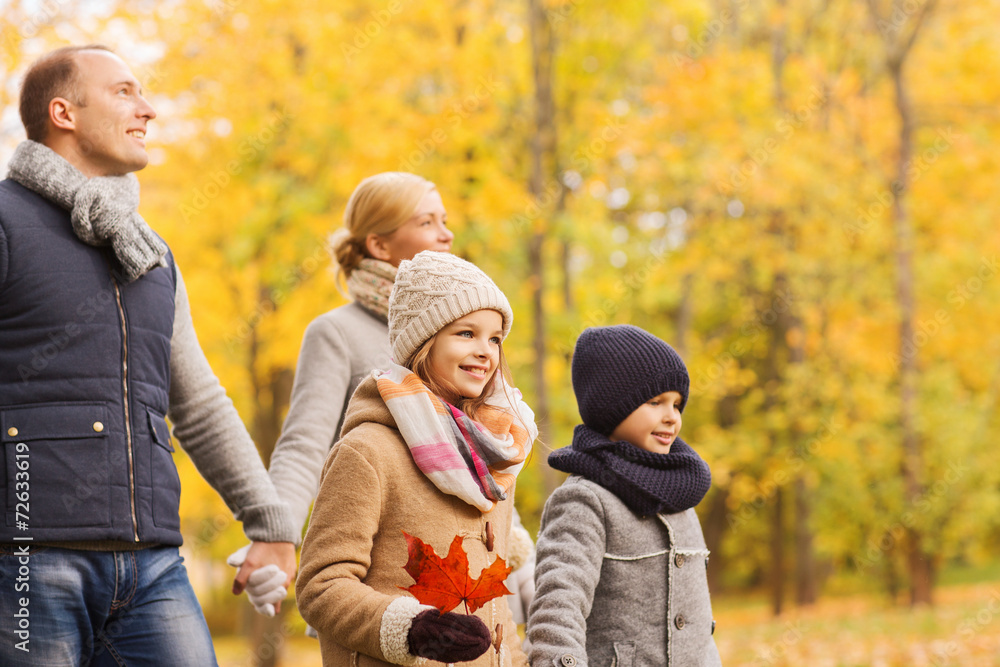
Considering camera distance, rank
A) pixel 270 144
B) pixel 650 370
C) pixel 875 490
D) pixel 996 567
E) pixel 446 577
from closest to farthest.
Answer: pixel 446 577 < pixel 650 370 < pixel 270 144 < pixel 875 490 < pixel 996 567

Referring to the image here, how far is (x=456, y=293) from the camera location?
7.79 feet

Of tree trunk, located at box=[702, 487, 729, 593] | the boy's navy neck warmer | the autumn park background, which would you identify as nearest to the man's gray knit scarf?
the boy's navy neck warmer

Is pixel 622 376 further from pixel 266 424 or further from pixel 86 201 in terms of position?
pixel 266 424

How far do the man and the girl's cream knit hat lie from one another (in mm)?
658

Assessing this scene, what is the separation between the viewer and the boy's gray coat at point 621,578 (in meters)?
2.63

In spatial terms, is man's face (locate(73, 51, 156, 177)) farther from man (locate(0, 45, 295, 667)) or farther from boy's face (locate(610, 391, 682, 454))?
boy's face (locate(610, 391, 682, 454))

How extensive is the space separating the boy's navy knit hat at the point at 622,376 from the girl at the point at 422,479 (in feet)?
1.43

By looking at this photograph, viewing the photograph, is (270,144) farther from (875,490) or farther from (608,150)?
(875,490)

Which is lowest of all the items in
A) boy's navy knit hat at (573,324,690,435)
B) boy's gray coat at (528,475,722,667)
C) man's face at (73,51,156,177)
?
boy's gray coat at (528,475,722,667)

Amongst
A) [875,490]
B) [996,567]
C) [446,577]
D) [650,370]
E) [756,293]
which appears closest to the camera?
[446,577]

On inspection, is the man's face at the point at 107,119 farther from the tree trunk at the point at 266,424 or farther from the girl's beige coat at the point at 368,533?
the tree trunk at the point at 266,424

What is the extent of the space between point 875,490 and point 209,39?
1018cm

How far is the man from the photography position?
217cm

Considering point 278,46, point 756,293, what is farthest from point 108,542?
point 756,293
